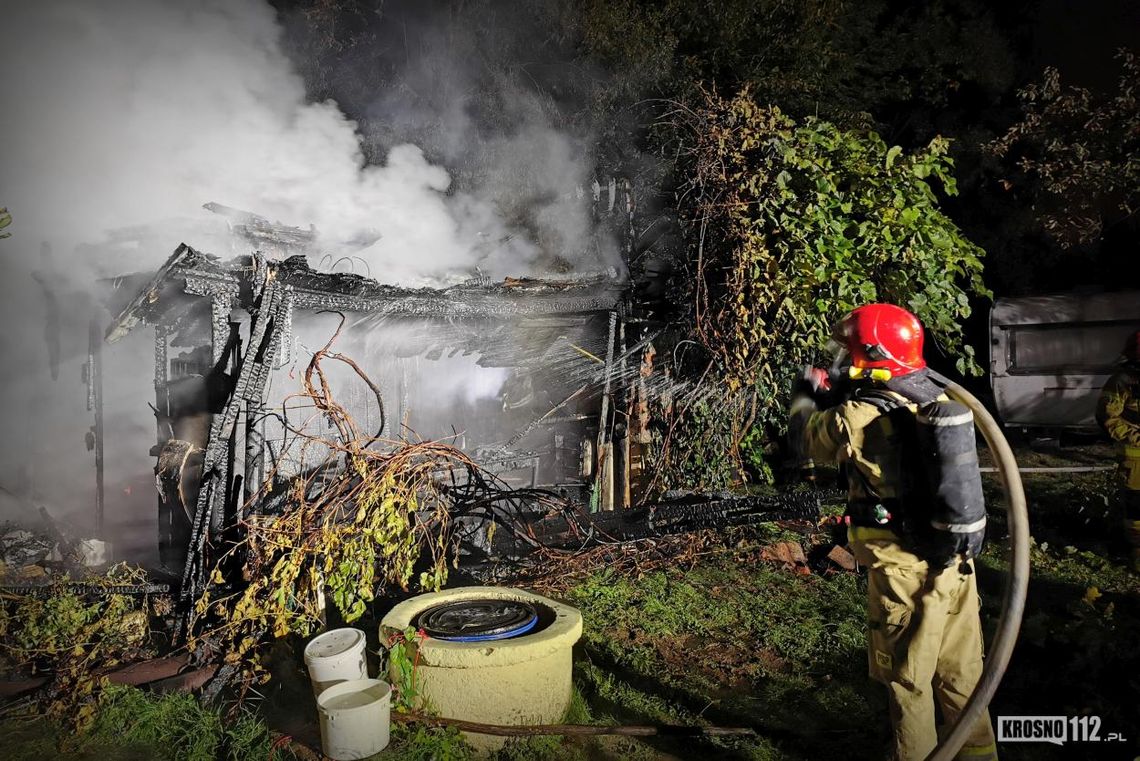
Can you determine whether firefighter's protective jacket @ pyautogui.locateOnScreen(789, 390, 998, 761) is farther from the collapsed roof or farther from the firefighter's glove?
the collapsed roof

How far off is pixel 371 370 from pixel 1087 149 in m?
14.1

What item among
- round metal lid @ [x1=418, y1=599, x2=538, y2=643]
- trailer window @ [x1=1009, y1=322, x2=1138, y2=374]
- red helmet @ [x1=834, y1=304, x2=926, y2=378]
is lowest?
round metal lid @ [x1=418, y1=599, x2=538, y2=643]

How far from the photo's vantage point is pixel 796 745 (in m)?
4.04

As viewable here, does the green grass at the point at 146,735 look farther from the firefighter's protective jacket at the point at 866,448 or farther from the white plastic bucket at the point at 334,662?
the firefighter's protective jacket at the point at 866,448

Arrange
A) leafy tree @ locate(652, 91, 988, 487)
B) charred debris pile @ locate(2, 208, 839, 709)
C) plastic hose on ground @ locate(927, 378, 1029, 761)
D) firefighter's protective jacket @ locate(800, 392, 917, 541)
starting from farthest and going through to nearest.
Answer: leafy tree @ locate(652, 91, 988, 487), charred debris pile @ locate(2, 208, 839, 709), firefighter's protective jacket @ locate(800, 392, 917, 541), plastic hose on ground @ locate(927, 378, 1029, 761)

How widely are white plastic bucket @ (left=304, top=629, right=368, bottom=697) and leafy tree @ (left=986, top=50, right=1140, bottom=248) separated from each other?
47.1 feet

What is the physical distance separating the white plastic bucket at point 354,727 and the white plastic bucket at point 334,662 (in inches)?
12.0

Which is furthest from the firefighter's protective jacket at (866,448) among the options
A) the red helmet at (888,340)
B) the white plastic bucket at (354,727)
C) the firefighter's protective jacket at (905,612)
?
the white plastic bucket at (354,727)

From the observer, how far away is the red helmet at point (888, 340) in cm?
353

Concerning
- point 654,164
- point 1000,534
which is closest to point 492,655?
point 1000,534

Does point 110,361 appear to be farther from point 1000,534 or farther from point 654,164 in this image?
point 1000,534

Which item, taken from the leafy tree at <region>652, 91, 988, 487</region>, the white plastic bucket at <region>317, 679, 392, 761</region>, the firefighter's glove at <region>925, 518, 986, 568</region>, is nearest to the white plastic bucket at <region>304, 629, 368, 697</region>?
the white plastic bucket at <region>317, 679, 392, 761</region>

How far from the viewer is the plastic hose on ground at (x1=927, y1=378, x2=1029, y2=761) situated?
296 centimetres
